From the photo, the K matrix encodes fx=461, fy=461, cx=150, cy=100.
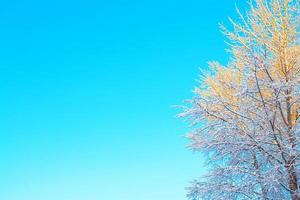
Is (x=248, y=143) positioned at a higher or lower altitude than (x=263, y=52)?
lower

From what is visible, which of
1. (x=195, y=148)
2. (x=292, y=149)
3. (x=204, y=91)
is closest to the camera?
(x=292, y=149)

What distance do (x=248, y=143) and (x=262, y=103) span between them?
1.12 metres

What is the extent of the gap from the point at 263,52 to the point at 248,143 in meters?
2.29

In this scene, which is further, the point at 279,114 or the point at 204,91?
the point at 204,91

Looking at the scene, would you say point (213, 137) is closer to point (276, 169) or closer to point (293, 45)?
point (276, 169)

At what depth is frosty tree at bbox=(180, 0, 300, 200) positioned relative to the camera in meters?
10.7

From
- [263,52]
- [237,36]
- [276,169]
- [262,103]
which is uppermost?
[237,36]

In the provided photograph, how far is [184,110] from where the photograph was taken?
39.4ft

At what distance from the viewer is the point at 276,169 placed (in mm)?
10133

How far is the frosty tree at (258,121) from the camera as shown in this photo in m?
10.7

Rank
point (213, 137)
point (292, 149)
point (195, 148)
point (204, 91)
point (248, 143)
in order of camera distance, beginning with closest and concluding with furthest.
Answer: point (292, 149)
point (248, 143)
point (213, 137)
point (195, 148)
point (204, 91)

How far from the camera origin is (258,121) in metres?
11.2

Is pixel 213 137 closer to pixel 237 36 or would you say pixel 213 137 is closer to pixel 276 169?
pixel 276 169

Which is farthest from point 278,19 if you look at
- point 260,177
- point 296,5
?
point 260,177
